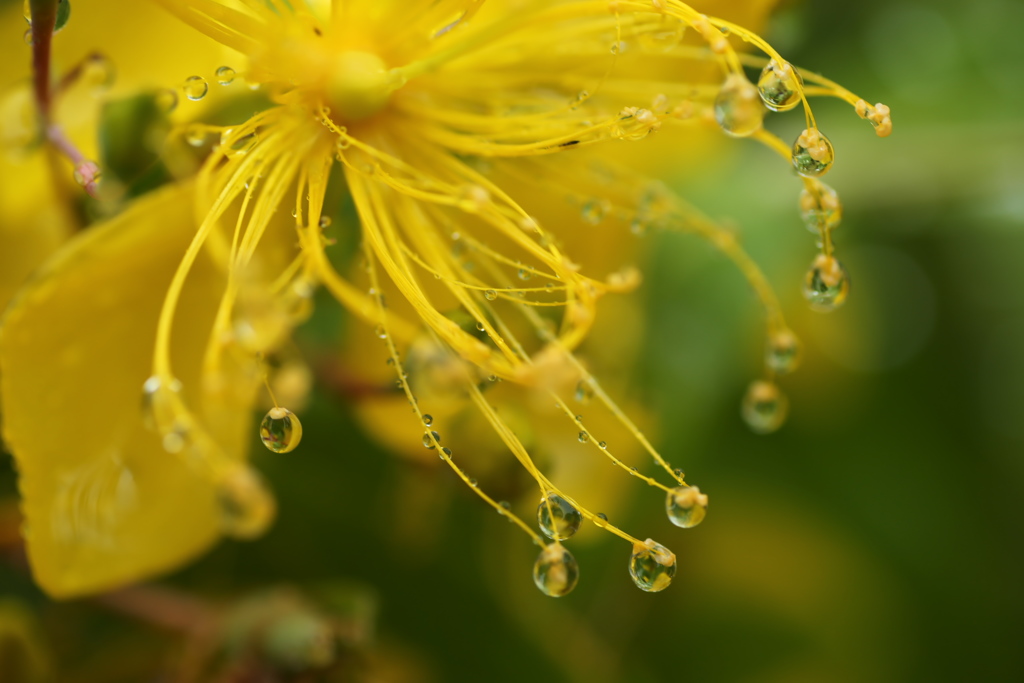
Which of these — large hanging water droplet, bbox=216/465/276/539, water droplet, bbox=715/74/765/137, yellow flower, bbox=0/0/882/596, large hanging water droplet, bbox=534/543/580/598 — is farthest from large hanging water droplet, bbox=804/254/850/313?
large hanging water droplet, bbox=216/465/276/539

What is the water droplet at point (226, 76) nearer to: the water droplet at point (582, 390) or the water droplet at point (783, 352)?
the water droplet at point (582, 390)

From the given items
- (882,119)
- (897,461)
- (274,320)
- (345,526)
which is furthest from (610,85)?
(897,461)

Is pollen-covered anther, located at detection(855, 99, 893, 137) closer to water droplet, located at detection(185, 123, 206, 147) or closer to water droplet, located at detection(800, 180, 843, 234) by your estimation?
water droplet, located at detection(800, 180, 843, 234)

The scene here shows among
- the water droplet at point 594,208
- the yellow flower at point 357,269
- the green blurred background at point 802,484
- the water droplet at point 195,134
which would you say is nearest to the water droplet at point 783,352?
the yellow flower at point 357,269

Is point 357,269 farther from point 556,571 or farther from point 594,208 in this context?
point 556,571

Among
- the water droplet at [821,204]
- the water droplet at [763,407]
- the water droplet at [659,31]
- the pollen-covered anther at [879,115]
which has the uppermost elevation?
the water droplet at [659,31]

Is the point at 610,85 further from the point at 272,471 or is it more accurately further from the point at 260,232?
the point at 272,471

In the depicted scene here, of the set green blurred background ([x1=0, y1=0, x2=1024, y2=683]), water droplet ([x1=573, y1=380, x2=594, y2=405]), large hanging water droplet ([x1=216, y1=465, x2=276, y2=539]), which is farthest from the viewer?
green blurred background ([x1=0, y1=0, x2=1024, y2=683])

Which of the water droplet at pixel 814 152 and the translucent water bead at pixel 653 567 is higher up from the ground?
the water droplet at pixel 814 152
